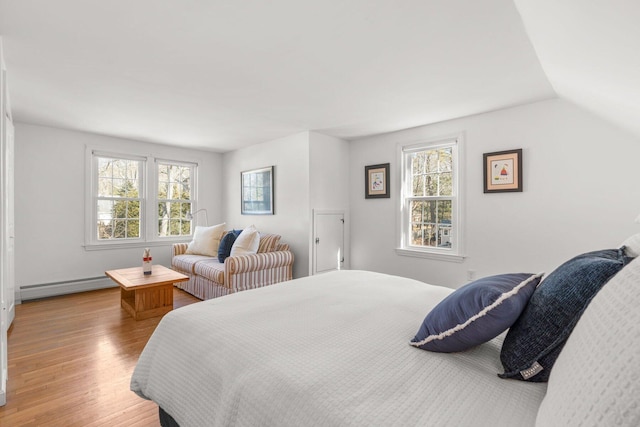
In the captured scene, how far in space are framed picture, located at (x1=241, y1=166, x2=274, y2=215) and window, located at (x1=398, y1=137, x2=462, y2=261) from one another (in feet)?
6.85

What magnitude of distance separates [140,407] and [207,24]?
238 cm

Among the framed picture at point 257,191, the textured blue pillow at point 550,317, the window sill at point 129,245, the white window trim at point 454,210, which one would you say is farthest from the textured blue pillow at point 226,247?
the textured blue pillow at point 550,317

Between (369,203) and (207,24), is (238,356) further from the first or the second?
(369,203)

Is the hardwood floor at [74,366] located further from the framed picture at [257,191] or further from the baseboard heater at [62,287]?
the framed picture at [257,191]

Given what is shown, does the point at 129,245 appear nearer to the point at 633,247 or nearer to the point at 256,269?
the point at 256,269

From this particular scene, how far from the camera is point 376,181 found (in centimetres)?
442

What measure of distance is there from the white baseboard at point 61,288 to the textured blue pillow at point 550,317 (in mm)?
5329

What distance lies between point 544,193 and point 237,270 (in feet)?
11.3

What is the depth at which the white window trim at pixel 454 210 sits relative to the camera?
142 inches

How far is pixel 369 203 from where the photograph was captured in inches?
179

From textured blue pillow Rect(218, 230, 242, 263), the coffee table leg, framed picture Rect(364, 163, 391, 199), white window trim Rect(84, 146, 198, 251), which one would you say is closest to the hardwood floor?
the coffee table leg

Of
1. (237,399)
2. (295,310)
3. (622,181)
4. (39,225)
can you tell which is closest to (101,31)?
(295,310)

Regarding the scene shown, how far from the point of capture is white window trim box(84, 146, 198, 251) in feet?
14.8

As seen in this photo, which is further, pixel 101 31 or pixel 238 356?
pixel 101 31
